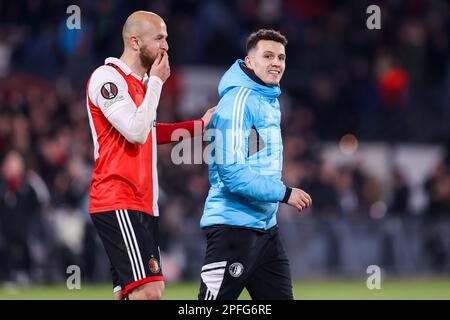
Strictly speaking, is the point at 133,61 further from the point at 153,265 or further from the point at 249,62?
the point at 153,265

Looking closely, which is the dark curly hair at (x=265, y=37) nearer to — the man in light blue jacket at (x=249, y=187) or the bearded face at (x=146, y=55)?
the man in light blue jacket at (x=249, y=187)

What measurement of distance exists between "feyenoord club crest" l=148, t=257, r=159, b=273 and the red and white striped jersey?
0.34 m

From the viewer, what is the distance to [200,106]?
1934 centimetres

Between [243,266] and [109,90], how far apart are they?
1.46 meters

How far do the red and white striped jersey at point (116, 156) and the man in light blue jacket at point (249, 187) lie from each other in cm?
47

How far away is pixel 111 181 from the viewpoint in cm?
707

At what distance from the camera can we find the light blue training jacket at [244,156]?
712 centimetres

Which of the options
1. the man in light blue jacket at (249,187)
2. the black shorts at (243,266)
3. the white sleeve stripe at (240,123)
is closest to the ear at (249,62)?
the man in light blue jacket at (249,187)

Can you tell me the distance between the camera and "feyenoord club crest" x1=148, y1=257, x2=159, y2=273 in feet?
23.0

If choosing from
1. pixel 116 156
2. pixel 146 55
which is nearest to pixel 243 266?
pixel 116 156

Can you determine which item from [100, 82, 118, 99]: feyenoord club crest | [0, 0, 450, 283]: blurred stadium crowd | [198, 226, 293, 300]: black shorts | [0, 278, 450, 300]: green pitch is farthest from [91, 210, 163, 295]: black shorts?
[0, 0, 450, 283]: blurred stadium crowd
